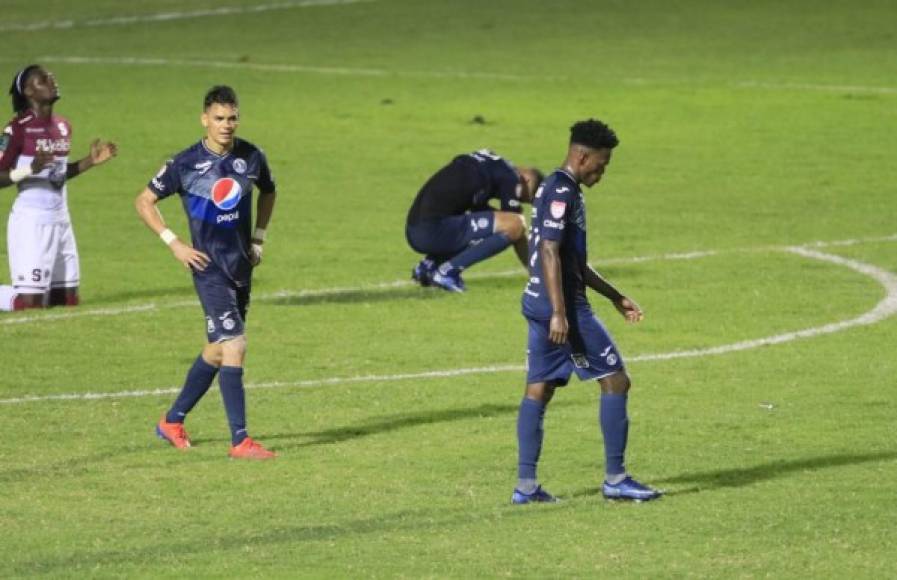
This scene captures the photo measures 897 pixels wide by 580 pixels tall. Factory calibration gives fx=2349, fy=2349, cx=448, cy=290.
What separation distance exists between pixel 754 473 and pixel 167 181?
159 inches

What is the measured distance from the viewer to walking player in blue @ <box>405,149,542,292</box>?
21047mm

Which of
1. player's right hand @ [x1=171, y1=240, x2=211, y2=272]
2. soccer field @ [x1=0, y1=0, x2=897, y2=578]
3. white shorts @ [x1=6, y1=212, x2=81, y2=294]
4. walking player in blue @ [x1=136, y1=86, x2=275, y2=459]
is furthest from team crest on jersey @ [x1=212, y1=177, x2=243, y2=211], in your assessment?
white shorts @ [x1=6, y1=212, x2=81, y2=294]

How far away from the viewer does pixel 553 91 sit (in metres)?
38.6

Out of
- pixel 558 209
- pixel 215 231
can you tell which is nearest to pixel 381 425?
pixel 215 231

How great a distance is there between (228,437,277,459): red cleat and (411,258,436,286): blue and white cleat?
7549mm

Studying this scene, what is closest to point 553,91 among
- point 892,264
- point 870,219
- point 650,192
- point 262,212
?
point 650,192

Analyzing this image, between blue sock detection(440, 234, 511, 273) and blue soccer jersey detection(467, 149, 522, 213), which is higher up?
blue soccer jersey detection(467, 149, 522, 213)

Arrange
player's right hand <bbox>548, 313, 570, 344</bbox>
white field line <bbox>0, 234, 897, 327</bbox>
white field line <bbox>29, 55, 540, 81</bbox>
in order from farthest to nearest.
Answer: white field line <bbox>29, 55, 540, 81</bbox> < white field line <bbox>0, 234, 897, 327</bbox> < player's right hand <bbox>548, 313, 570, 344</bbox>

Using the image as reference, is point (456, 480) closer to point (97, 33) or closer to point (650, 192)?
point (650, 192)

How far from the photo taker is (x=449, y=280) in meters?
21.5

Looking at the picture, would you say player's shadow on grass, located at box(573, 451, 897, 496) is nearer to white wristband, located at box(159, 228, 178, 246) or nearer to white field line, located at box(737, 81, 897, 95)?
white wristband, located at box(159, 228, 178, 246)

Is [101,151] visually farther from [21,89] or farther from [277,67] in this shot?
[277,67]

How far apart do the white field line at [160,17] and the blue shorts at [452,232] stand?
29.7m

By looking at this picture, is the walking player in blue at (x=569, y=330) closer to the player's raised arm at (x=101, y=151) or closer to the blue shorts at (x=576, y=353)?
the blue shorts at (x=576, y=353)
